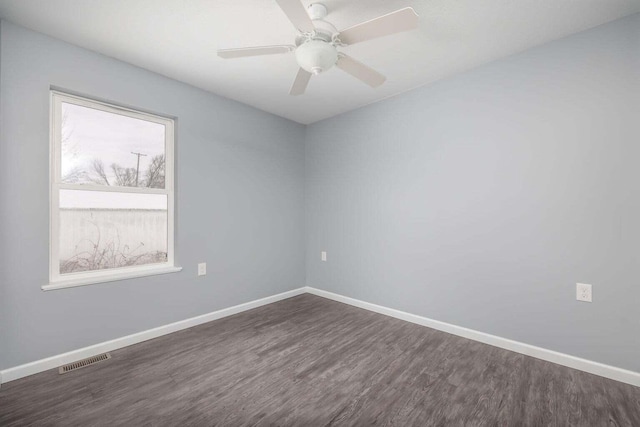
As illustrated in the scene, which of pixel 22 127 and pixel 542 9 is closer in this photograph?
pixel 542 9

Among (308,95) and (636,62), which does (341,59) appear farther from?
(636,62)

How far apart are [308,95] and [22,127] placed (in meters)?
2.38

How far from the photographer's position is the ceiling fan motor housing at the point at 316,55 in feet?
5.54

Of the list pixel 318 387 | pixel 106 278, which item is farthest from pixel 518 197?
pixel 106 278

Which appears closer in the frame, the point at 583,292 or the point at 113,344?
the point at 583,292

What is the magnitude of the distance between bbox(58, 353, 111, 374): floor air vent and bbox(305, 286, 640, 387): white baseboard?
2529 millimetres

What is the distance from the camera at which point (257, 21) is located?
190cm

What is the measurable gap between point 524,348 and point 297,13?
9.46 feet

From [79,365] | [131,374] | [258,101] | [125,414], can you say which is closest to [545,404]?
[125,414]

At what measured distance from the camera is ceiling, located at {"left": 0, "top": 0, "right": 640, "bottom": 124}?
5.79 ft

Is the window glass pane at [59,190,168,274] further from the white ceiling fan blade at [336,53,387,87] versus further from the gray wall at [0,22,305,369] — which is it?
the white ceiling fan blade at [336,53,387,87]

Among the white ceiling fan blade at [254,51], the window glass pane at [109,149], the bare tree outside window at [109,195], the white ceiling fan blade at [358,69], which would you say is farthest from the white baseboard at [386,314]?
the white ceiling fan blade at [254,51]

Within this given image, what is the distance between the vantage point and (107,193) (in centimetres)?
241

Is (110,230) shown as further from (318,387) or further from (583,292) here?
(583,292)
